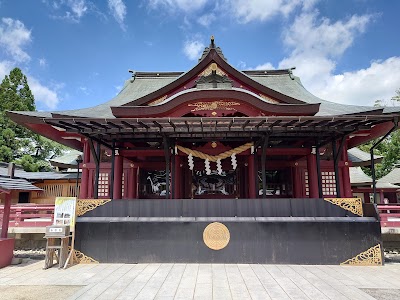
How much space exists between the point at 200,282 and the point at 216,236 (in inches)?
83.0

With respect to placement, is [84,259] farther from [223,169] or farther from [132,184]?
[223,169]

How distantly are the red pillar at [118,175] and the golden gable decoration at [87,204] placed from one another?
3762mm

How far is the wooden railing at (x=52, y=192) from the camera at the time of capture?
19.5 m

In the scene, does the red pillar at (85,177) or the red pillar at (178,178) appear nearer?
the red pillar at (178,178)

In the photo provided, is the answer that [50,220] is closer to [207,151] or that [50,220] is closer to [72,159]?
[207,151]

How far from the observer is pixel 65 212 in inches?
324

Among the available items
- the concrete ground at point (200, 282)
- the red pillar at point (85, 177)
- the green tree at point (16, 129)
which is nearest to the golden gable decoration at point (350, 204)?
the concrete ground at point (200, 282)

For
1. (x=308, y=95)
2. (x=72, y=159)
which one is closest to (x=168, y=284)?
(x=308, y=95)

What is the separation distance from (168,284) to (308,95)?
13274mm

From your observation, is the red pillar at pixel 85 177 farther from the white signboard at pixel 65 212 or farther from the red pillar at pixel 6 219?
the white signboard at pixel 65 212

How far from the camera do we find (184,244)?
8141 mm

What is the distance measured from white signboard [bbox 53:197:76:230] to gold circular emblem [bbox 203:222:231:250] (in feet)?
13.8

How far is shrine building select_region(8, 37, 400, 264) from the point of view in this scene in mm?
8039

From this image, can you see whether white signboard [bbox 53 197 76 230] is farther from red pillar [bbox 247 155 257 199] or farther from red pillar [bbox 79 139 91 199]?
red pillar [bbox 247 155 257 199]
